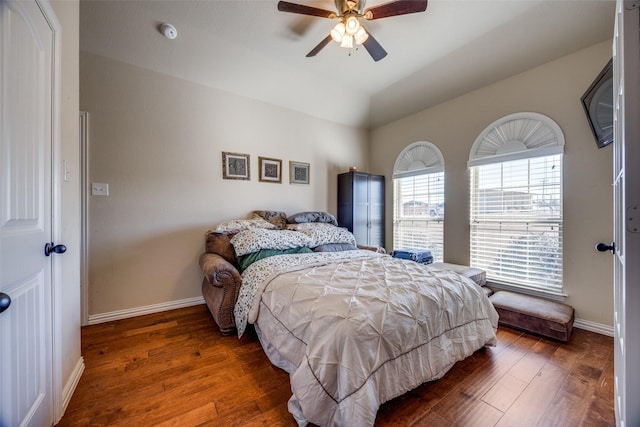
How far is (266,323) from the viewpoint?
174 cm

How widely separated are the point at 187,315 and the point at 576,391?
10.8 ft

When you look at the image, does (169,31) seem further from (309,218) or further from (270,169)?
(309,218)

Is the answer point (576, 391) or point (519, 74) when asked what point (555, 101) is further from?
point (576, 391)

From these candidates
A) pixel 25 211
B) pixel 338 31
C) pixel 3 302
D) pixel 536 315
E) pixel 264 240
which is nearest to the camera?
pixel 3 302

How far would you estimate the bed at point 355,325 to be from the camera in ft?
3.70

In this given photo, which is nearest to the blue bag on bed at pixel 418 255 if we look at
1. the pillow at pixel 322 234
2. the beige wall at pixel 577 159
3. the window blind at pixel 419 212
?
the window blind at pixel 419 212

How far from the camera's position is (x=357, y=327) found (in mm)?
1165

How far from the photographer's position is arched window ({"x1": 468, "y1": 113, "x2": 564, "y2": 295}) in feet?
8.30

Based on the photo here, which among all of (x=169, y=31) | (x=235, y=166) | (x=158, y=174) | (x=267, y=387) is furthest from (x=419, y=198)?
(x=169, y=31)

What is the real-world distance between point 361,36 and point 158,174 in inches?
100

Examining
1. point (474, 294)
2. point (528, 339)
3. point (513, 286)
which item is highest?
point (474, 294)

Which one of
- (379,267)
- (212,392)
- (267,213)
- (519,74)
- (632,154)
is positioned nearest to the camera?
(632,154)

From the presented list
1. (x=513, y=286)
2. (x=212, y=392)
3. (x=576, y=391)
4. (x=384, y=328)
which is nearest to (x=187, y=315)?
(x=212, y=392)

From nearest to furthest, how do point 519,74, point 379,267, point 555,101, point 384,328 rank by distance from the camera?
1. point 384,328
2. point 379,267
3. point 555,101
4. point 519,74
